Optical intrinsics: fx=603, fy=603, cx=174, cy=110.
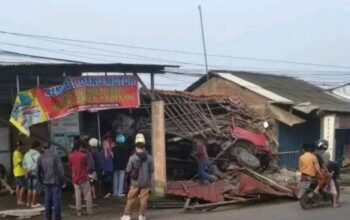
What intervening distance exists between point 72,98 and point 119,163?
7.94ft

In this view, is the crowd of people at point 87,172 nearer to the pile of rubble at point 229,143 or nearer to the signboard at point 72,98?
the signboard at point 72,98

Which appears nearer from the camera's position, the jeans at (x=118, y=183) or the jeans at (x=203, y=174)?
the jeans at (x=118, y=183)

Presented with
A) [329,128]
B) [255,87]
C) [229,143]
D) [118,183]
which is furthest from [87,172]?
[255,87]

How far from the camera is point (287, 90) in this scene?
27.3 metres

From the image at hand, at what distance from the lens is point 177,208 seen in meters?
14.6

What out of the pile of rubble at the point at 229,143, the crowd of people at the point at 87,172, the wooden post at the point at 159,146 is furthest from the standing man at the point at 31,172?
the pile of rubble at the point at 229,143

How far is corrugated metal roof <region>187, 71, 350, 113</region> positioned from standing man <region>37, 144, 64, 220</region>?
13434 millimetres

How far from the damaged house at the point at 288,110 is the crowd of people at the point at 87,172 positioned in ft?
26.0

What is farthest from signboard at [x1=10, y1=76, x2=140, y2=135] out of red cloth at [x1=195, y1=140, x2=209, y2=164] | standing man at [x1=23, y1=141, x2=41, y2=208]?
red cloth at [x1=195, y1=140, x2=209, y2=164]

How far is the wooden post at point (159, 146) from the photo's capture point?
15836 millimetres

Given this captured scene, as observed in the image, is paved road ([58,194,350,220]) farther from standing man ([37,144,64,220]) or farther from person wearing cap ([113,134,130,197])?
person wearing cap ([113,134,130,197])

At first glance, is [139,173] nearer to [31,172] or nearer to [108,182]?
[31,172]

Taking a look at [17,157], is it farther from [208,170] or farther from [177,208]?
[208,170]

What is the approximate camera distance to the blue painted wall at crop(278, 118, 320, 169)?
23.6m
